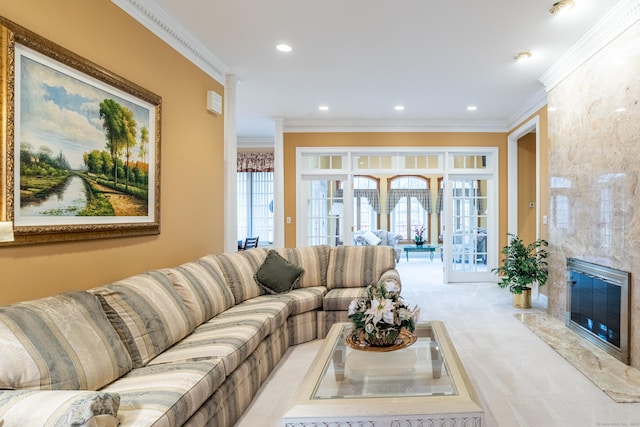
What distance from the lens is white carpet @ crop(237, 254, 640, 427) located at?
7.34 ft

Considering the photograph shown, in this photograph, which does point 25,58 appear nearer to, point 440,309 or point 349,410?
point 349,410

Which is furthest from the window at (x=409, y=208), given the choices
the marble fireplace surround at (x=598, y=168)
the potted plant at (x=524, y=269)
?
the marble fireplace surround at (x=598, y=168)

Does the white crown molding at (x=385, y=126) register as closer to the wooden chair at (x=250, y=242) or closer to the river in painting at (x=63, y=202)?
the wooden chair at (x=250, y=242)

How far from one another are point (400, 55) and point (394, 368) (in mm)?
3042

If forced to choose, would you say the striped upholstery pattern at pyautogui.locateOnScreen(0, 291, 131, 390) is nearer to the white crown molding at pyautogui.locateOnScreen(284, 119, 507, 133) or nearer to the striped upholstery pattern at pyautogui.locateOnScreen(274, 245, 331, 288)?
the striped upholstery pattern at pyautogui.locateOnScreen(274, 245, 331, 288)

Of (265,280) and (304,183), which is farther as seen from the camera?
(304,183)

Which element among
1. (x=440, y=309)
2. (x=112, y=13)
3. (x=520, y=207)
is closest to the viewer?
(x=112, y=13)

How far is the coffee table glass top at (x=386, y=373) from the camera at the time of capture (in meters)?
1.78

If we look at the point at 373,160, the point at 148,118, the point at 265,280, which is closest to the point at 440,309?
the point at 265,280

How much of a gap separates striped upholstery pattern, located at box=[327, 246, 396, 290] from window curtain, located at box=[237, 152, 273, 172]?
174 inches

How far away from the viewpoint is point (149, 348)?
2.04 metres

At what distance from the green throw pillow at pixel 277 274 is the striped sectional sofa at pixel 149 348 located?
0.17 meters

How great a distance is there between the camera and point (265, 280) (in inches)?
146

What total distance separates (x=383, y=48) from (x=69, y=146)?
2.83 metres
